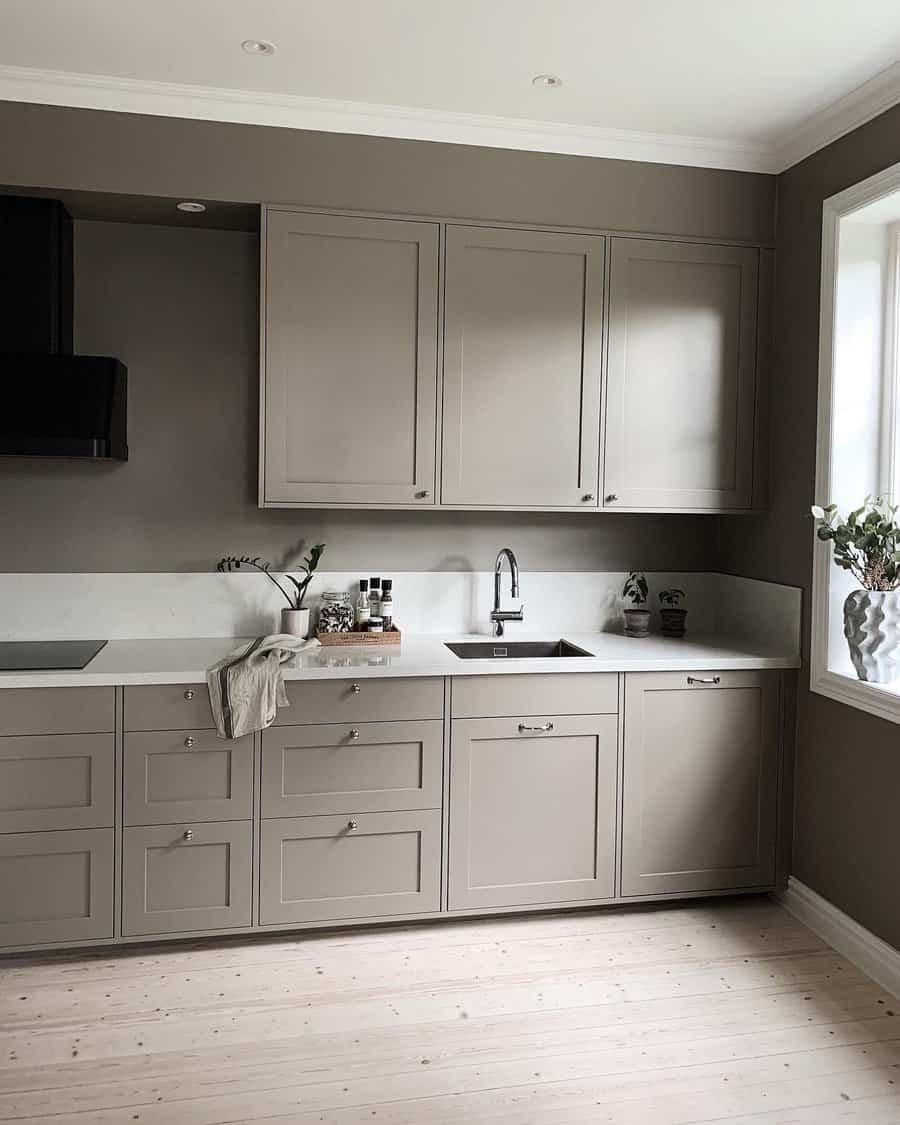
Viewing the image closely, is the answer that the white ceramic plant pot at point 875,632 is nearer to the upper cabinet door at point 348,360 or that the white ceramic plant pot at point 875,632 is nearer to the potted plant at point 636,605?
the potted plant at point 636,605

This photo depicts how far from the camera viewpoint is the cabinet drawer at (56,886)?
2662 mm

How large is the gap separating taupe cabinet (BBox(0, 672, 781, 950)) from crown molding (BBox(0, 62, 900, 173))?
1.72 m

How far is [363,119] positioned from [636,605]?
1958mm

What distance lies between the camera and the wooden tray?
319cm

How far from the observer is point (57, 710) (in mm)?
2668

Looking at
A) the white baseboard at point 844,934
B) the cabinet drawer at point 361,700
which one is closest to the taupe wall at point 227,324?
the cabinet drawer at point 361,700

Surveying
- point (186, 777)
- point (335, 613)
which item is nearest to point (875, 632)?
point (335, 613)

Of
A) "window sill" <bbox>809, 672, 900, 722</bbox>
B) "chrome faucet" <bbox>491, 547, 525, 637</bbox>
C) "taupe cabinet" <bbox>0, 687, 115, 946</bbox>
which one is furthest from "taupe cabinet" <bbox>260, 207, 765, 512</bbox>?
"taupe cabinet" <bbox>0, 687, 115, 946</bbox>

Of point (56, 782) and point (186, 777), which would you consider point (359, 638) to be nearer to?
point (186, 777)

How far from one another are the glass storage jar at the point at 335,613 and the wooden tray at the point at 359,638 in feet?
0.13

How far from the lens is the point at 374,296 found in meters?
3.03

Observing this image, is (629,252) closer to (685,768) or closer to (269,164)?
(269,164)

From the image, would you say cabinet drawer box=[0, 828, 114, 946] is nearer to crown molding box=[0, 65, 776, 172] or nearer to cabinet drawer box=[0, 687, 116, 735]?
cabinet drawer box=[0, 687, 116, 735]

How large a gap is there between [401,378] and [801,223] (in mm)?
1438
